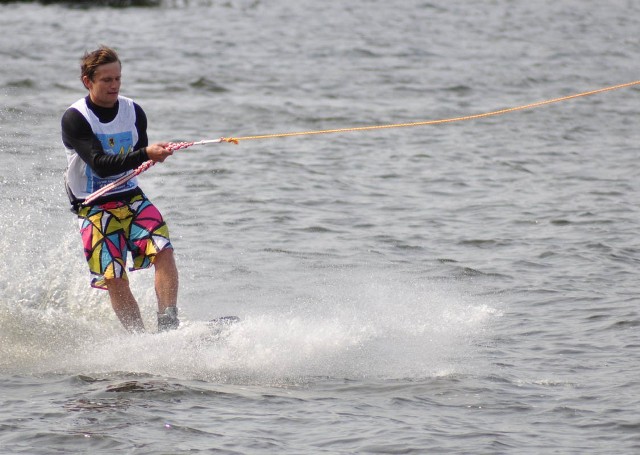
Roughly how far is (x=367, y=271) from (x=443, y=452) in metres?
3.95

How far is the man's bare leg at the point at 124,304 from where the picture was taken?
7.23 meters

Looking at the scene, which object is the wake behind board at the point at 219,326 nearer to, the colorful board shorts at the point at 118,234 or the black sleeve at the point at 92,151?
the colorful board shorts at the point at 118,234

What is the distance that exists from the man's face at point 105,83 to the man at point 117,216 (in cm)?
1

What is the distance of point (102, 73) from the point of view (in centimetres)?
680

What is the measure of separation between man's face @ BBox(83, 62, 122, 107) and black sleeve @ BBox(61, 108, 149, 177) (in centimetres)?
16

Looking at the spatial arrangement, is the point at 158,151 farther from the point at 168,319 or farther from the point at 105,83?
the point at 168,319

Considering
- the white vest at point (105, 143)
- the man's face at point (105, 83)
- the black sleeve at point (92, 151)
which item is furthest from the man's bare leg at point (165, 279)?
the man's face at point (105, 83)

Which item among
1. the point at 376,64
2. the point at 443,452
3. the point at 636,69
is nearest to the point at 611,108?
the point at 636,69

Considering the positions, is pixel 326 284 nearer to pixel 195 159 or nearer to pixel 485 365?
pixel 485 365

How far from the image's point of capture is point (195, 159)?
14664 millimetres

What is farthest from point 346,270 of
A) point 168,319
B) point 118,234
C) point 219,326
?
point 118,234

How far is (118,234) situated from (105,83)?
3.15 feet

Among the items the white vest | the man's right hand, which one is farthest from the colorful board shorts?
the man's right hand

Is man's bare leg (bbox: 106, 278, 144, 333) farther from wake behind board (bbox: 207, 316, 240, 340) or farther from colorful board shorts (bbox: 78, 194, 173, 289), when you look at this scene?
wake behind board (bbox: 207, 316, 240, 340)
